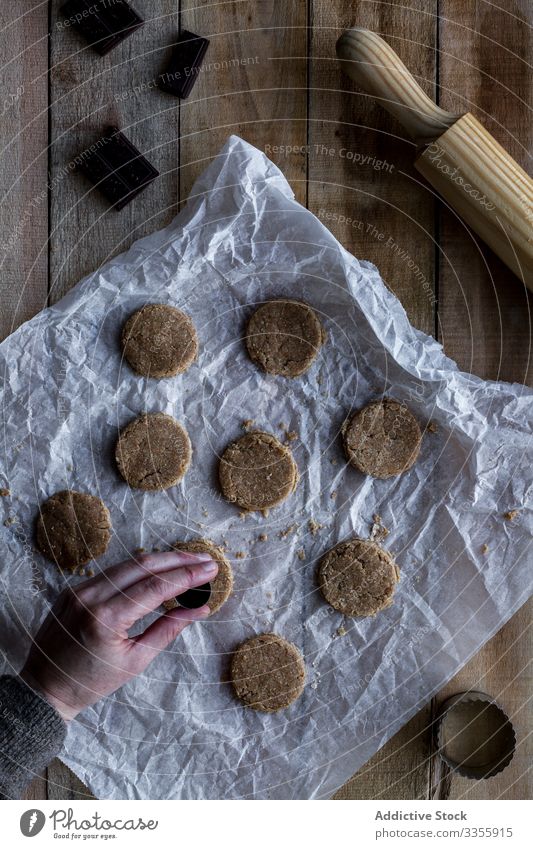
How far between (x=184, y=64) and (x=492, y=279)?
28.6 inches

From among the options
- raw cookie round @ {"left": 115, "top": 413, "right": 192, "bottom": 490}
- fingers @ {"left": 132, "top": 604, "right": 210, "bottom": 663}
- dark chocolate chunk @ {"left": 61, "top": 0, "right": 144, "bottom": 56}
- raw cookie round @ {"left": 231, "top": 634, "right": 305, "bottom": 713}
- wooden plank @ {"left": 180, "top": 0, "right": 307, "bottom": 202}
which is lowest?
raw cookie round @ {"left": 231, "top": 634, "right": 305, "bottom": 713}

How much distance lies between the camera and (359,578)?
5.22 feet

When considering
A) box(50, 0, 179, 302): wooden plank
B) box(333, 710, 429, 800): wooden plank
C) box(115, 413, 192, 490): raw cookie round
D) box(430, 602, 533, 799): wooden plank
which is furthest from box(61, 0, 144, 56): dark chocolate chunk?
box(333, 710, 429, 800): wooden plank

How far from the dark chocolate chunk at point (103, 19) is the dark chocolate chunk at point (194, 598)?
1.06 m

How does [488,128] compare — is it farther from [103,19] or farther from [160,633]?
[160,633]

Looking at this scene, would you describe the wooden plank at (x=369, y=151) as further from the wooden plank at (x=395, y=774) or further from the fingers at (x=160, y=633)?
the wooden plank at (x=395, y=774)

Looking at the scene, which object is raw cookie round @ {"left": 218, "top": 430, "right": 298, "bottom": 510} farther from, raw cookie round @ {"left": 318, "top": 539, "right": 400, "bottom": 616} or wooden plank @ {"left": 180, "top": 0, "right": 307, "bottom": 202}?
wooden plank @ {"left": 180, "top": 0, "right": 307, "bottom": 202}

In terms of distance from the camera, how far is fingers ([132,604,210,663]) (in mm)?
1502

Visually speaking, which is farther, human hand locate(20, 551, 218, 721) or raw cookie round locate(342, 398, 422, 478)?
raw cookie round locate(342, 398, 422, 478)

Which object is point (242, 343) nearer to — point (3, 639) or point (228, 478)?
point (228, 478)

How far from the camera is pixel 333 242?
1.56 m

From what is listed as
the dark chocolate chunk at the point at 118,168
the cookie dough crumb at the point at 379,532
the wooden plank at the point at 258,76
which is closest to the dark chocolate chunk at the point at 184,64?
the wooden plank at the point at 258,76

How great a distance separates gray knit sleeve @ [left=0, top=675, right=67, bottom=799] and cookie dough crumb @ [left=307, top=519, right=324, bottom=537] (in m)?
0.57

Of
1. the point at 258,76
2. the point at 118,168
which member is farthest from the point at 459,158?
the point at 118,168
